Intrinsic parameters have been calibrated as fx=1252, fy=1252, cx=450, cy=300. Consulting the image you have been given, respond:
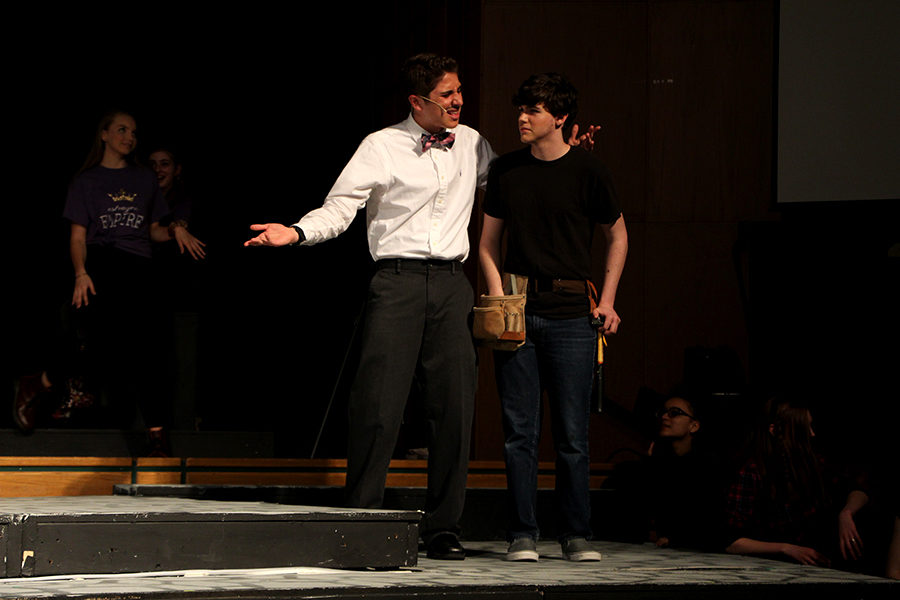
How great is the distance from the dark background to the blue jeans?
1.83 metres

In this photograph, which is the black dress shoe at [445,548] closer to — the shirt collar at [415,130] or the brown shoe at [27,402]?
the shirt collar at [415,130]

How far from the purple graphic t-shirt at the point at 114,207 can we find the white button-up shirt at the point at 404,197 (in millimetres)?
1636

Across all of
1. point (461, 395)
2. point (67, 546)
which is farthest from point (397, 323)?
point (67, 546)

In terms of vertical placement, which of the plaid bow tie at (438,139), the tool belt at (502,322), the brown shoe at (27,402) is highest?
the plaid bow tie at (438,139)

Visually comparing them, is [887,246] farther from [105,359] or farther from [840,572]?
Answer: [105,359]

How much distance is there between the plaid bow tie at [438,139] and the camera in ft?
12.8

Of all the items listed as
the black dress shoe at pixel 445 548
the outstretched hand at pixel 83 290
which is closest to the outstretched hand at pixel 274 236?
the black dress shoe at pixel 445 548

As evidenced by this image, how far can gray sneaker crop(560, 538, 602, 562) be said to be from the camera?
3768 millimetres

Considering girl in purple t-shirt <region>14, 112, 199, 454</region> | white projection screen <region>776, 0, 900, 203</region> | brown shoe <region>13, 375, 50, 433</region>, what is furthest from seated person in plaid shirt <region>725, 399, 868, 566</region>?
brown shoe <region>13, 375, 50, 433</region>

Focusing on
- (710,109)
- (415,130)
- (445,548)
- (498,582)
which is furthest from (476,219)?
(498,582)

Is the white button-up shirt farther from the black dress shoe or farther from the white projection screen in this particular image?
the white projection screen

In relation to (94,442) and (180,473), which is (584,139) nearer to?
(180,473)

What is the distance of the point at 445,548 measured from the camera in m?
3.76

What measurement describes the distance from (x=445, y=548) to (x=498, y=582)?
2.16 ft
